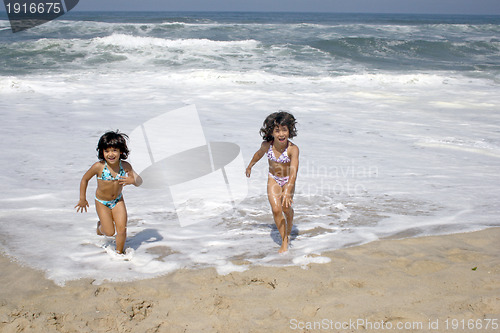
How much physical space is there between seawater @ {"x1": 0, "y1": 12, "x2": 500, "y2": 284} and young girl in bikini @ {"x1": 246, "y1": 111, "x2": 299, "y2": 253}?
10.2 inches

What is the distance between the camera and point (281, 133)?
A: 12.2ft

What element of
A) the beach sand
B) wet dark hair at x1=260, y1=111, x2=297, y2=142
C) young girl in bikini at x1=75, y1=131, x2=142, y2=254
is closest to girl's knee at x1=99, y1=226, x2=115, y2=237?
young girl in bikini at x1=75, y1=131, x2=142, y2=254

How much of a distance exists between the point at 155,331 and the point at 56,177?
337cm

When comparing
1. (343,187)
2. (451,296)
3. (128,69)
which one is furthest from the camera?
(128,69)

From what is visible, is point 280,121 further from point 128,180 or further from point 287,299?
point 287,299

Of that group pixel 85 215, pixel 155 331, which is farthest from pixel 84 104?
pixel 155 331

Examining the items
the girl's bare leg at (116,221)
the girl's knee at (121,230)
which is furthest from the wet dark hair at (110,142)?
the girl's knee at (121,230)

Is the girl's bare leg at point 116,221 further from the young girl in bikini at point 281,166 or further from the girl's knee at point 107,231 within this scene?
the young girl in bikini at point 281,166

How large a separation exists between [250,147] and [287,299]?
4.10 metres

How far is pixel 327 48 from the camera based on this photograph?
69.2 feet

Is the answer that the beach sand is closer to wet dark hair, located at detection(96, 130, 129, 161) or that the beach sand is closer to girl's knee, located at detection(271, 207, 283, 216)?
girl's knee, located at detection(271, 207, 283, 216)

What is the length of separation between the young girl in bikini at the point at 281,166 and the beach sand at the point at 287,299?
454mm

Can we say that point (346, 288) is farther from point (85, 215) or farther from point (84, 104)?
point (84, 104)

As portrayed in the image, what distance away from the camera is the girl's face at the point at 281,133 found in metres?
3.72
